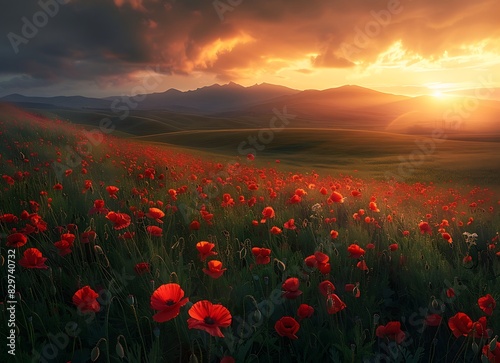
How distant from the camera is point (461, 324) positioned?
1.73m

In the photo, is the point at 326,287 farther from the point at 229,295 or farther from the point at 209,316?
the point at 209,316

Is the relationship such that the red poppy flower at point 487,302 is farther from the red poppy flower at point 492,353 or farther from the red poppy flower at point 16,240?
the red poppy flower at point 16,240

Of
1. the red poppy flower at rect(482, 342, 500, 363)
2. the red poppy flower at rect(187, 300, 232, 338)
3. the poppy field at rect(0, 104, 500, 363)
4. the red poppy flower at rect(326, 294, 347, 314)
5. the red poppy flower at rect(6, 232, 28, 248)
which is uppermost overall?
the red poppy flower at rect(187, 300, 232, 338)

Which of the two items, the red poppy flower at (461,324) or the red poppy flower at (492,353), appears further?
the red poppy flower at (461,324)

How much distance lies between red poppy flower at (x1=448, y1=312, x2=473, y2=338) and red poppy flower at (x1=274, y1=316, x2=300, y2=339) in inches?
30.2

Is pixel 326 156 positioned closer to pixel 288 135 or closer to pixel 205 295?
pixel 288 135

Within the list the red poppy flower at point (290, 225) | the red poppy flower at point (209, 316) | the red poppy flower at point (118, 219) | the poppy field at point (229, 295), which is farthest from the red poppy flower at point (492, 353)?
the red poppy flower at point (118, 219)

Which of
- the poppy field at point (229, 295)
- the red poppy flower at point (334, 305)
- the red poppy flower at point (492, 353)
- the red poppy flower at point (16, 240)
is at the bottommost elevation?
the poppy field at point (229, 295)

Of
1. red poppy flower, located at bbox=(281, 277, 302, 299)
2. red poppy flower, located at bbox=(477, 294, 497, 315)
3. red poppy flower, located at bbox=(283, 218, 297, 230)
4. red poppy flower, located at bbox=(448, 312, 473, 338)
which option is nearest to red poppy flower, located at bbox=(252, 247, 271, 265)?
red poppy flower, located at bbox=(281, 277, 302, 299)

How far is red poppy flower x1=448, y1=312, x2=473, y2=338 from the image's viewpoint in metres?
1.71

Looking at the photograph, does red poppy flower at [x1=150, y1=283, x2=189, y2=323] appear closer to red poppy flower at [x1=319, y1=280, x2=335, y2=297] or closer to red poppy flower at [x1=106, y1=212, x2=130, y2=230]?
red poppy flower at [x1=319, y1=280, x2=335, y2=297]

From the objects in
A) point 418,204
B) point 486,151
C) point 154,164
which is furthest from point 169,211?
point 486,151

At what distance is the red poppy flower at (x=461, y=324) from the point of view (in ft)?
5.60

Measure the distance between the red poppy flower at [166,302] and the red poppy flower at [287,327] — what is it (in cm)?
53
